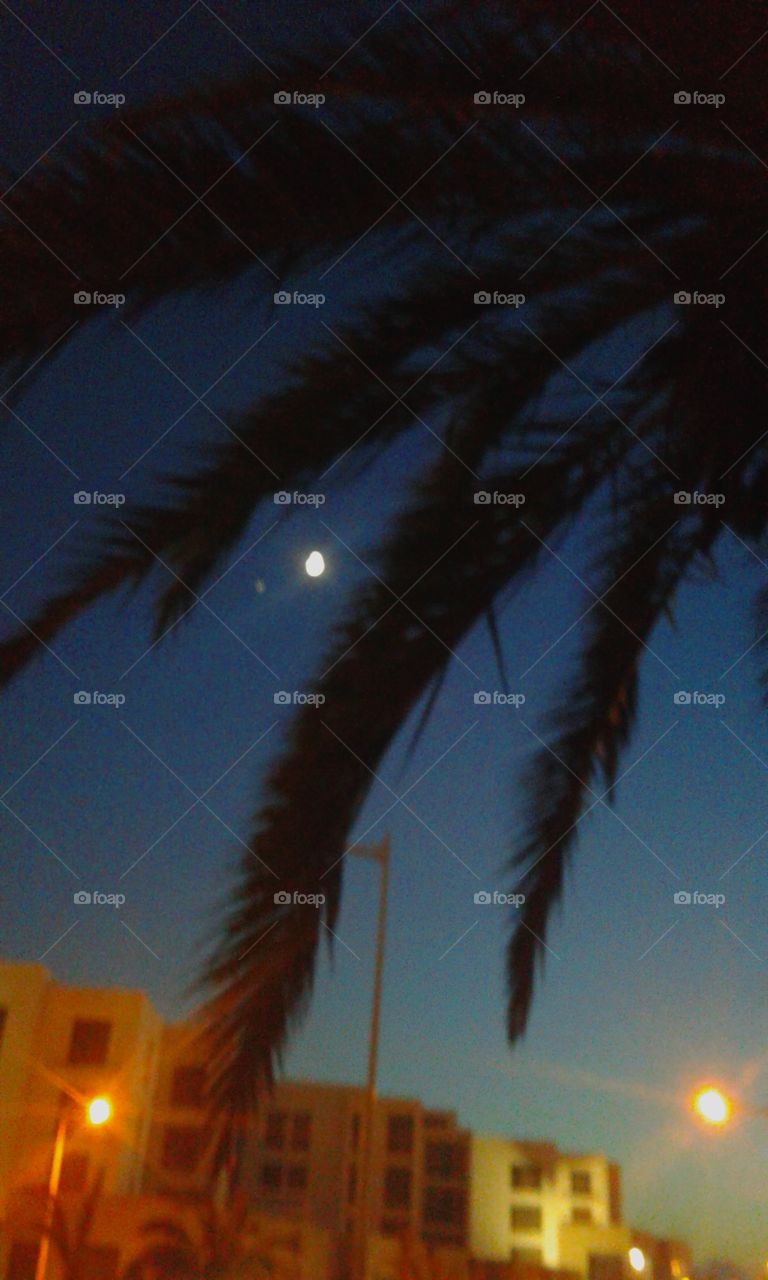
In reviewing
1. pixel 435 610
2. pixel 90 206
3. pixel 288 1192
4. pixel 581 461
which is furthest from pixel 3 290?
pixel 288 1192

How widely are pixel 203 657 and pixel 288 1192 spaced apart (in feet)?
3.03

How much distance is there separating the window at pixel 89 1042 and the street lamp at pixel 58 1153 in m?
0.06

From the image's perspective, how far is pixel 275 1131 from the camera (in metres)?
1.90

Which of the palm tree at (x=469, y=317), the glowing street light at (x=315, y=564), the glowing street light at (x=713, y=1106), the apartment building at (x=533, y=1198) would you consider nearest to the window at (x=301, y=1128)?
the apartment building at (x=533, y=1198)

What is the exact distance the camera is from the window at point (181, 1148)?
6.05 feet

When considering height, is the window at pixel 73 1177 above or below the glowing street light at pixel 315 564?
below

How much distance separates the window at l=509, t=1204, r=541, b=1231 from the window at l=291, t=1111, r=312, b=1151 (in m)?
0.35

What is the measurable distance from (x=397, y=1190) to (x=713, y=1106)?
0.55 meters

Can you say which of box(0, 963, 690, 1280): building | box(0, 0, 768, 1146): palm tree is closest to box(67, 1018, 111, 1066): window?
box(0, 963, 690, 1280): building

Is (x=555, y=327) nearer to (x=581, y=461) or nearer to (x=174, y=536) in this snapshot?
(x=581, y=461)

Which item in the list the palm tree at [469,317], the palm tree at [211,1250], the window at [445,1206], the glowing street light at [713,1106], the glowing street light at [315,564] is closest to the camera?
the palm tree at [211,1250]

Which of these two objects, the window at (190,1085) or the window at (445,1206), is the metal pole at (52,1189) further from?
the window at (445,1206)

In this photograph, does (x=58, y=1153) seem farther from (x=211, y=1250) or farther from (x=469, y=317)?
(x=469, y=317)

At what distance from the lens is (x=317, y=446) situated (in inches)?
89.0
